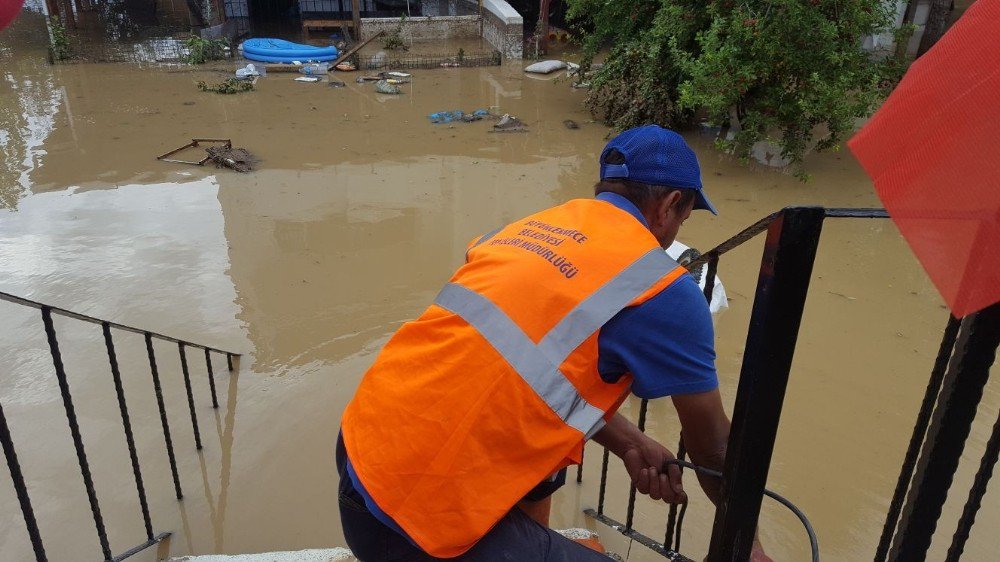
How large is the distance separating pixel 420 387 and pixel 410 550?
43 centimetres

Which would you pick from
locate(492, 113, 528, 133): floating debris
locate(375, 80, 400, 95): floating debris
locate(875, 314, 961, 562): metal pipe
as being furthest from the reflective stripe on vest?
locate(375, 80, 400, 95): floating debris

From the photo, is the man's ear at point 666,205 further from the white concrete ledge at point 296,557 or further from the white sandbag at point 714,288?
the white sandbag at point 714,288

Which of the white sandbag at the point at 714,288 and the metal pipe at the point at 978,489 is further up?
the metal pipe at the point at 978,489

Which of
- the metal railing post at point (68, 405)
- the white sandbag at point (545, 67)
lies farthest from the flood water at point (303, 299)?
the white sandbag at point (545, 67)

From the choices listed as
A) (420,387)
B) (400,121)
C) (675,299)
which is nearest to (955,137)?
(675,299)

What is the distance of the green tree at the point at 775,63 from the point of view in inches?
269

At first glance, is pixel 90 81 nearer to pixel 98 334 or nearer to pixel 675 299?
pixel 98 334

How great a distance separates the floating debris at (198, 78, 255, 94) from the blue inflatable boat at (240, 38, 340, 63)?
6.09 ft

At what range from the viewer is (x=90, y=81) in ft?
40.4

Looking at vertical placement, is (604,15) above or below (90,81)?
above

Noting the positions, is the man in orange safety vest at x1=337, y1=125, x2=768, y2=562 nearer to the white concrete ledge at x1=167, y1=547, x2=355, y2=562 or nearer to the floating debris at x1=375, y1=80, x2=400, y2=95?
the white concrete ledge at x1=167, y1=547, x2=355, y2=562

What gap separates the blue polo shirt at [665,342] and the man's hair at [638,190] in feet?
1.25

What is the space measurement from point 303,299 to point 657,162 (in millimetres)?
4298

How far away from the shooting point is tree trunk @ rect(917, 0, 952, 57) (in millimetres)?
11797
